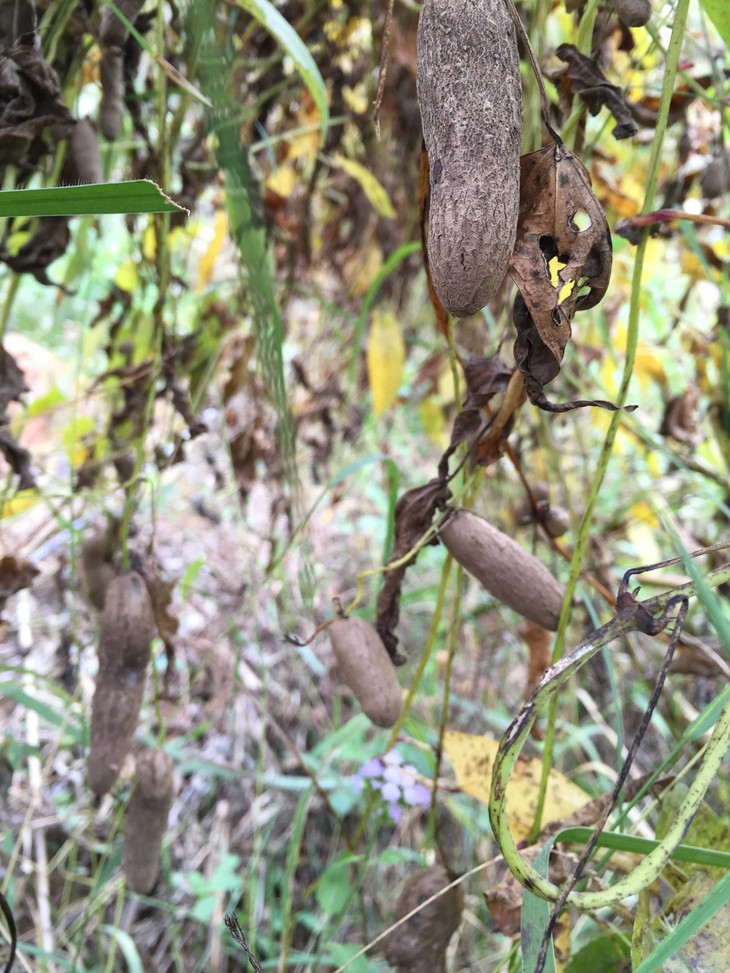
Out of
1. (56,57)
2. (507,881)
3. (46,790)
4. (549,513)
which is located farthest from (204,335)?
(507,881)

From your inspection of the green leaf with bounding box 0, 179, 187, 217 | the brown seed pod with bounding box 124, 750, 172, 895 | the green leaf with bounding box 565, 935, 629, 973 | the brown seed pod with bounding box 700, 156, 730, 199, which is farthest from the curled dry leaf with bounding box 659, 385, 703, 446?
the green leaf with bounding box 0, 179, 187, 217

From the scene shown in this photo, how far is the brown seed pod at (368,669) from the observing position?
0.68 meters

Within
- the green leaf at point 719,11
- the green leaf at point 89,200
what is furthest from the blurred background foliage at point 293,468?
the green leaf at point 89,200

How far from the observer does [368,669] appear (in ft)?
Result: 2.25

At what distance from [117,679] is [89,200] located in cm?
49

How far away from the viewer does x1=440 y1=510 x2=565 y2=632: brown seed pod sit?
652mm

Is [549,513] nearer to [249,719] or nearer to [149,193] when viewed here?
[149,193]

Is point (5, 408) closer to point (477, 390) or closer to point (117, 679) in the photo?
point (117, 679)

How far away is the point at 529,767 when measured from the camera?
81cm

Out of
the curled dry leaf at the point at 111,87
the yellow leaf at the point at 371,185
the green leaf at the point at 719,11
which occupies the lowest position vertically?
the green leaf at the point at 719,11

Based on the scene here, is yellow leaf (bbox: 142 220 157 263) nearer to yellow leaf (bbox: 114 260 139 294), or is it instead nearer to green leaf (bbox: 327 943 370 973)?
yellow leaf (bbox: 114 260 139 294)

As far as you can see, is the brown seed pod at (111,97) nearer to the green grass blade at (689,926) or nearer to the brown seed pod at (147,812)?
the brown seed pod at (147,812)

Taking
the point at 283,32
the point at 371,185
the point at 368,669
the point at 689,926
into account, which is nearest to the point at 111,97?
the point at 283,32

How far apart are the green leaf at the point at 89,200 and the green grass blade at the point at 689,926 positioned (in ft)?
1.46
